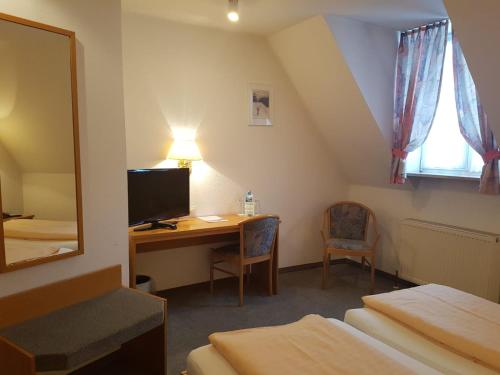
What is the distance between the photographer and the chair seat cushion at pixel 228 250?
135 inches

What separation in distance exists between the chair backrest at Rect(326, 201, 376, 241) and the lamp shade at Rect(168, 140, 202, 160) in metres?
1.69

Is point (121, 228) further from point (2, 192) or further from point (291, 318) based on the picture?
point (291, 318)

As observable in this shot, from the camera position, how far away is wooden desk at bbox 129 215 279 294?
286 centimetres

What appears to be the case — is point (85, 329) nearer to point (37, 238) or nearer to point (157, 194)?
point (37, 238)

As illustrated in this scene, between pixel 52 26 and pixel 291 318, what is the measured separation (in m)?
2.65

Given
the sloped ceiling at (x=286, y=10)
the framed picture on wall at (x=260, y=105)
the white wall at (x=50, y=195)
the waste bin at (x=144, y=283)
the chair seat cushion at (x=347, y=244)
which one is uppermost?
the sloped ceiling at (x=286, y=10)

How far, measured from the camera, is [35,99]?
6.25 feet

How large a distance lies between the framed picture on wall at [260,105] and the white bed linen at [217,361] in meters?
2.53

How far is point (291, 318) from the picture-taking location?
123 inches

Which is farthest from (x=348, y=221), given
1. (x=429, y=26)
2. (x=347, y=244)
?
(x=429, y=26)

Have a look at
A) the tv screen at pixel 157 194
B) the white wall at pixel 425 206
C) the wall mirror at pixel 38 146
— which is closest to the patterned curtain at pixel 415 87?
the white wall at pixel 425 206

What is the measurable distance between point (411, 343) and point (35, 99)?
225cm

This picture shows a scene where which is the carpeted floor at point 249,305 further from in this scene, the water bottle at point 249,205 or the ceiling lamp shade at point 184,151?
the ceiling lamp shade at point 184,151

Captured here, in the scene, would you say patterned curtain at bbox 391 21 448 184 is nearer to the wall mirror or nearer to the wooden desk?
the wooden desk
